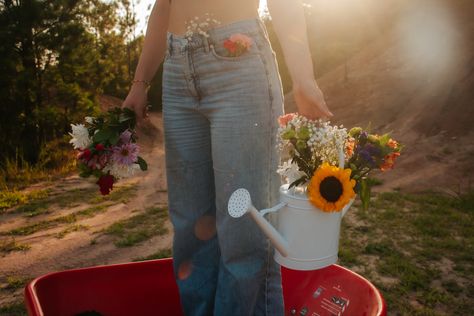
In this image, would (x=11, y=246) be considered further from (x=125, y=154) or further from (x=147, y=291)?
(x=125, y=154)

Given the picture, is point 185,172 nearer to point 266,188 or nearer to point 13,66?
point 266,188

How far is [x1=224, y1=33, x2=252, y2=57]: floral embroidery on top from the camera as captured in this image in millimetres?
1334

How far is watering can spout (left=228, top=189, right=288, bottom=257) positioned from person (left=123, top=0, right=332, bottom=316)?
0.08m

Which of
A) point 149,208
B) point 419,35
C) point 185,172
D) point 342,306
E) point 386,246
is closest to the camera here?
point 185,172

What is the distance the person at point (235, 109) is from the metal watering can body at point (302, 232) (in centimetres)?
7

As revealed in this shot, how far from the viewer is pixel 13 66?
22.8 ft

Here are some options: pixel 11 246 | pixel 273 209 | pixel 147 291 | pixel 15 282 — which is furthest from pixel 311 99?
pixel 11 246

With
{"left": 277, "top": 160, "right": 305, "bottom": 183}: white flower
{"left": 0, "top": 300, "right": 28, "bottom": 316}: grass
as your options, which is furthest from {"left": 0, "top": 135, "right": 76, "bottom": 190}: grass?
{"left": 277, "top": 160, "right": 305, "bottom": 183}: white flower

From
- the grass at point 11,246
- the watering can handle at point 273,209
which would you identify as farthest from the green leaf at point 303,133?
the grass at point 11,246

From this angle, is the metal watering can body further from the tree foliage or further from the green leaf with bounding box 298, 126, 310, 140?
the tree foliage

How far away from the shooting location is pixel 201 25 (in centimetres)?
140

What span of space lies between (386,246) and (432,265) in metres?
0.40

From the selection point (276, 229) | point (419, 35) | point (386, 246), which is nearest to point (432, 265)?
point (386, 246)

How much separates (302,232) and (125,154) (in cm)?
72
